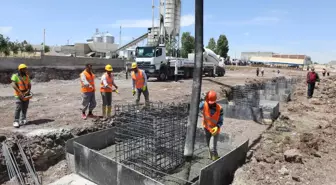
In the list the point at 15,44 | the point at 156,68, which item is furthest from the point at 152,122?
the point at 15,44

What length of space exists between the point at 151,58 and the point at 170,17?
13850mm

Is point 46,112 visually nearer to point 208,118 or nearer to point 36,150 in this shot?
point 36,150

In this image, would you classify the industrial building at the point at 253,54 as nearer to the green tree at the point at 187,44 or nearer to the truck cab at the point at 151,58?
the green tree at the point at 187,44

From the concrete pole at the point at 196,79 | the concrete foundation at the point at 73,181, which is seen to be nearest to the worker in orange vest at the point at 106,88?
the concrete foundation at the point at 73,181

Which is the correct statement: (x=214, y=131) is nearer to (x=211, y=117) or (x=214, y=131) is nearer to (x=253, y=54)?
(x=211, y=117)

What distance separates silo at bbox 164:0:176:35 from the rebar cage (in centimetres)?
2530

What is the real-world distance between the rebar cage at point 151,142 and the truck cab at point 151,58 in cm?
1200

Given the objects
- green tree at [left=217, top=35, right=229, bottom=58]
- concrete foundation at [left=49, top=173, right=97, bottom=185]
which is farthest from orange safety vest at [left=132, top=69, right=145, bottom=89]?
green tree at [left=217, top=35, right=229, bottom=58]

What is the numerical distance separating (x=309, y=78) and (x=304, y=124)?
5403 mm

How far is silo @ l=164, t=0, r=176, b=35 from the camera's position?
29.7 meters

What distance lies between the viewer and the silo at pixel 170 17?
29703mm

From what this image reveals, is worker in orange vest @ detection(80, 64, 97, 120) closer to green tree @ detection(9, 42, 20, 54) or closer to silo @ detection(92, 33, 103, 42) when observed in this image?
green tree @ detection(9, 42, 20, 54)

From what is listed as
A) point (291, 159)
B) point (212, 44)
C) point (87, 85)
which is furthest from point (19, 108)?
point (212, 44)

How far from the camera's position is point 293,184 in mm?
4336
